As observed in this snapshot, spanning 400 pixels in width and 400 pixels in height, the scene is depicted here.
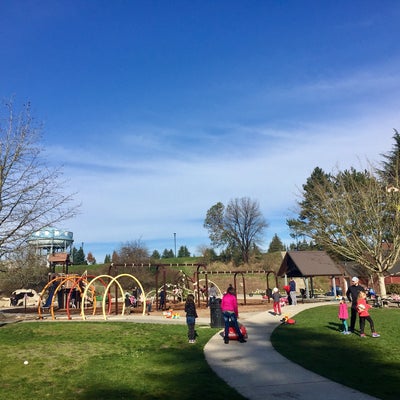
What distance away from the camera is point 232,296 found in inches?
501

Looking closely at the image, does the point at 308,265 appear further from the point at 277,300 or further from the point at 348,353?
the point at 348,353

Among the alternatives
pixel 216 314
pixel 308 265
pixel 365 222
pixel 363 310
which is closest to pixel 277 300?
pixel 216 314

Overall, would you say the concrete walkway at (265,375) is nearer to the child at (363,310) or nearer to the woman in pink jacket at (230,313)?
the woman in pink jacket at (230,313)

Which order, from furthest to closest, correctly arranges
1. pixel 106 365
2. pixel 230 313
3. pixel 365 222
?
pixel 365 222, pixel 230 313, pixel 106 365

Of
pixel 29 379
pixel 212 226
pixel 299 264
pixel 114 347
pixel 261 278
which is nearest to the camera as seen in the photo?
pixel 29 379

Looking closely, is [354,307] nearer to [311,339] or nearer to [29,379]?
[311,339]

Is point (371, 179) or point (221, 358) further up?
point (371, 179)

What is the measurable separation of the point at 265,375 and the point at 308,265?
26197 mm

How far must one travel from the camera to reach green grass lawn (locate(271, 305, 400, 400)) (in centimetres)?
784

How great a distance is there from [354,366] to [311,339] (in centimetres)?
396

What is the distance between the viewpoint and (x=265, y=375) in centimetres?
831

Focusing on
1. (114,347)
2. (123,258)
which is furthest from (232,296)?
(123,258)

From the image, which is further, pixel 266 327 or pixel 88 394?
pixel 266 327

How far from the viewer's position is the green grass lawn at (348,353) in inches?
309
